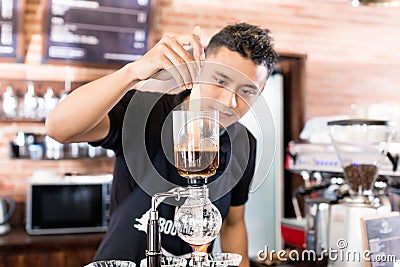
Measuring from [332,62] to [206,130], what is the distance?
3830 mm

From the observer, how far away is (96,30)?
3727 millimetres

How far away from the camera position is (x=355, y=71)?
4766 mm

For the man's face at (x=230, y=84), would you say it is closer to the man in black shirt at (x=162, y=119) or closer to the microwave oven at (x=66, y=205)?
the man in black shirt at (x=162, y=119)

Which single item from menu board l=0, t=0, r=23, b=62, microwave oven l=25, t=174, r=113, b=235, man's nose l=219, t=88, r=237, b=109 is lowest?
microwave oven l=25, t=174, r=113, b=235

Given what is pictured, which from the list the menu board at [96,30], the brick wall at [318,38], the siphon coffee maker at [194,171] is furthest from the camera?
the brick wall at [318,38]

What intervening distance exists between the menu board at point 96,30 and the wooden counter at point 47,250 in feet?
→ 3.87

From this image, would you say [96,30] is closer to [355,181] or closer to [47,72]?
[47,72]

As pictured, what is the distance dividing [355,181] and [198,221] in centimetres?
108

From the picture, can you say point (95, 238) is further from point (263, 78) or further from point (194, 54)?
point (194, 54)

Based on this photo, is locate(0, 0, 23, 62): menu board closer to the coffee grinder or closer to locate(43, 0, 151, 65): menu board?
locate(43, 0, 151, 65): menu board

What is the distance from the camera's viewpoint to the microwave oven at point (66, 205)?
3.33m

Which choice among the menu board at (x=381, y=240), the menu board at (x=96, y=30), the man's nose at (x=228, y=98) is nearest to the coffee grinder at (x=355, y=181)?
the menu board at (x=381, y=240)

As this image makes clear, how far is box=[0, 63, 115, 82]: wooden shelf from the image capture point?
364cm

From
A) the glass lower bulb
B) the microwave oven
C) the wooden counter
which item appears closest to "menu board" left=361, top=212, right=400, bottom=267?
the glass lower bulb
